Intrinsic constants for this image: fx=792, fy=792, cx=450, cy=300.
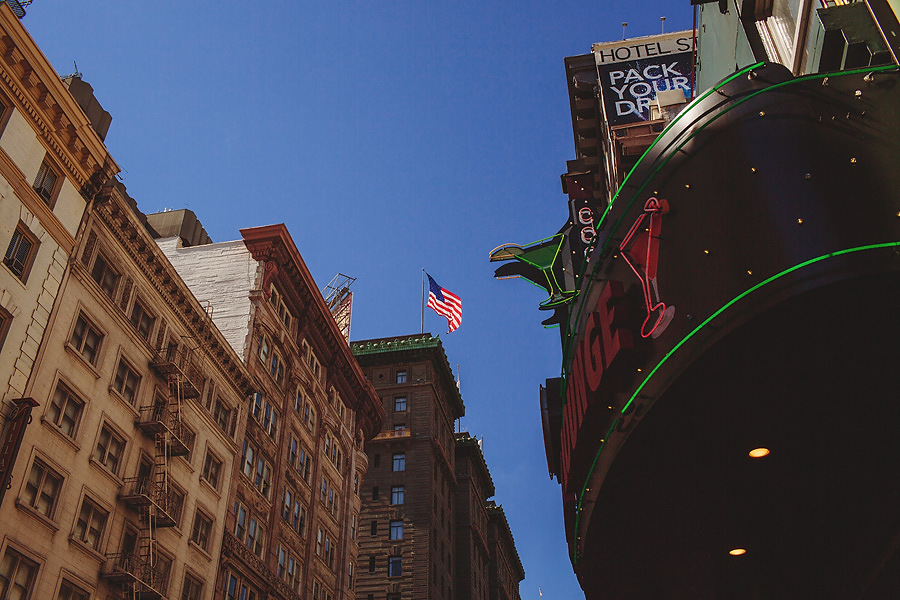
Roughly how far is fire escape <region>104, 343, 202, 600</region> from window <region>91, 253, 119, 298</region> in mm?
4656

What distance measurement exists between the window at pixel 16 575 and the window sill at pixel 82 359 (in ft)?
29.6

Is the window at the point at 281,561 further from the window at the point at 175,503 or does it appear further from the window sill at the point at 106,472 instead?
the window sill at the point at 106,472

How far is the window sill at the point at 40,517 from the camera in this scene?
1223 inches

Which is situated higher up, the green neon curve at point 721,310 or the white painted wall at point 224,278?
the white painted wall at point 224,278

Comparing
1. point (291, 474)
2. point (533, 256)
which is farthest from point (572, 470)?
point (291, 474)

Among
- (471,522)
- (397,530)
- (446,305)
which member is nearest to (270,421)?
(446,305)

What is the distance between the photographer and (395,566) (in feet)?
298

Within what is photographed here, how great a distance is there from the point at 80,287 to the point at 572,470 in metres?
30.0

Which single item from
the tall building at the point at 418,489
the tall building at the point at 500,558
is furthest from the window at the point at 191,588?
the tall building at the point at 500,558

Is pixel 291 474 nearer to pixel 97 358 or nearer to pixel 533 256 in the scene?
pixel 97 358

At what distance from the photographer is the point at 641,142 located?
28375 millimetres

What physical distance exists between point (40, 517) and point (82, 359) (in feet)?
24.8

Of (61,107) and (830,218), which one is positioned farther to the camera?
(61,107)

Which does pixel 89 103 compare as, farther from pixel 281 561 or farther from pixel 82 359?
pixel 281 561
